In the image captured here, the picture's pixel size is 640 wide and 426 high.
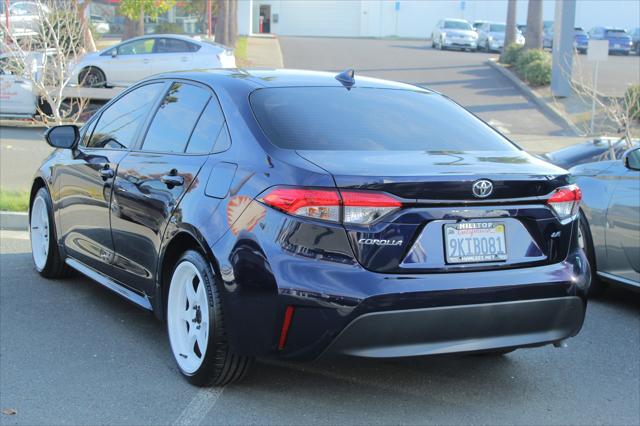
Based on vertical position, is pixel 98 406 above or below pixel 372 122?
below

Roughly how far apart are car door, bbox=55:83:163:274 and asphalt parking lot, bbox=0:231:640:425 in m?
0.52

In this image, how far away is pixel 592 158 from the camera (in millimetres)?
10477

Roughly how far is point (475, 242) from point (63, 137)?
3433 mm

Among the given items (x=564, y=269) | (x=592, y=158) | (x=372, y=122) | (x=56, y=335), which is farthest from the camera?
(x=592, y=158)

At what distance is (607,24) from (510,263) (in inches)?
2481

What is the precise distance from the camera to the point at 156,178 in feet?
16.3

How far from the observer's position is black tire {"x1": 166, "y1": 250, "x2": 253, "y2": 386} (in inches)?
167

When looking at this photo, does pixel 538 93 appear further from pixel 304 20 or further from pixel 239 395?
pixel 304 20

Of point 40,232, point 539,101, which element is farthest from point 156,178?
point 539,101

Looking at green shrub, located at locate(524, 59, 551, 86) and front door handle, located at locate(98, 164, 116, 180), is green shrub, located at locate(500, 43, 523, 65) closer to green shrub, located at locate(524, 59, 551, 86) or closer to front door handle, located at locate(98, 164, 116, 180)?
green shrub, located at locate(524, 59, 551, 86)

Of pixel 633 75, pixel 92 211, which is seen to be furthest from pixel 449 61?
pixel 92 211

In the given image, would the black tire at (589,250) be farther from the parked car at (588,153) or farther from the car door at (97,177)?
the parked car at (588,153)

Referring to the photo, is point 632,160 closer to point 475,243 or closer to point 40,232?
point 475,243

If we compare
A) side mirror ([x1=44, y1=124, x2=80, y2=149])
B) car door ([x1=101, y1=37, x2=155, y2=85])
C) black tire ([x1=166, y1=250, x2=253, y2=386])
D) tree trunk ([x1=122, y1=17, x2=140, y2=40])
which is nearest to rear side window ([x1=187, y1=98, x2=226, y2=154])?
black tire ([x1=166, y1=250, x2=253, y2=386])
